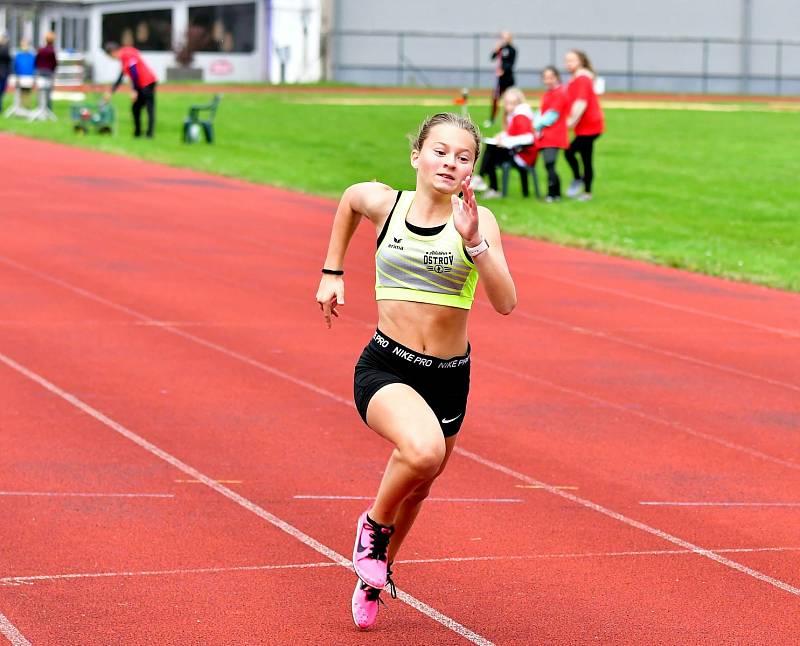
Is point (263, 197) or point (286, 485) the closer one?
point (286, 485)

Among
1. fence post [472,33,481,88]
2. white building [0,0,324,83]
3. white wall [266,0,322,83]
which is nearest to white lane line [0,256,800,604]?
white building [0,0,324,83]

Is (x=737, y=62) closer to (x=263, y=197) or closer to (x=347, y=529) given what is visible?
(x=263, y=197)

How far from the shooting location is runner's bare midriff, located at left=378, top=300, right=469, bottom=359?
5551mm

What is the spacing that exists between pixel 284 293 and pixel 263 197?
26.5 ft

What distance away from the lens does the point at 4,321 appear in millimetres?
12281

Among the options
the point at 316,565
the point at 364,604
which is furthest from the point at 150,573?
the point at 364,604

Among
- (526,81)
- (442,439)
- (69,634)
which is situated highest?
(526,81)

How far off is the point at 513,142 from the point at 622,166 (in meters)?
6.68

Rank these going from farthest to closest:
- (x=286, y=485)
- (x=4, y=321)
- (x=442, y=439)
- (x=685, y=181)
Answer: (x=685, y=181) → (x=4, y=321) → (x=286, y=485) → (x=442, y=439)

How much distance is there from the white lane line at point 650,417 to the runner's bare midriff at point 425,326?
378 cm

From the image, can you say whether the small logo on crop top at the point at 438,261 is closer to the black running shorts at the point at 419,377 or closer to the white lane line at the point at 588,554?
the black running shorts at the point at 419,377

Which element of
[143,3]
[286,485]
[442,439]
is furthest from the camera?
[143,3]

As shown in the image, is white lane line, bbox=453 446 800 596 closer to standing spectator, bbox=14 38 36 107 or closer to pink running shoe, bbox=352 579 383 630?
pink running shoe, bbox=352 579 383 630

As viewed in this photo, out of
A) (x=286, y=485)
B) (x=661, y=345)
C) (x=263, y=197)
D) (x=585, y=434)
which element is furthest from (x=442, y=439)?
(x=263, y=197)
